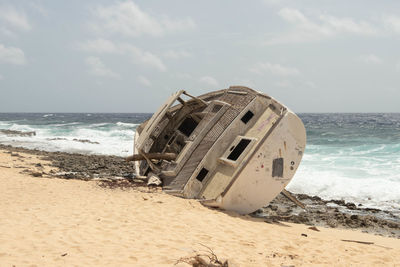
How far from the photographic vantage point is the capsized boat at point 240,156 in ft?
28.7

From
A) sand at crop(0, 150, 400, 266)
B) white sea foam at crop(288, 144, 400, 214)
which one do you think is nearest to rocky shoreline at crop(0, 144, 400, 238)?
sand at crop(0, 150, 400, 266)

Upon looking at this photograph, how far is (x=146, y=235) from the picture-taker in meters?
6.49

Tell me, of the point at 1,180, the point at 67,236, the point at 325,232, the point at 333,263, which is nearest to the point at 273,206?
the point at 325,232

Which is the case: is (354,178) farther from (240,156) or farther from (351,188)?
(240,156)

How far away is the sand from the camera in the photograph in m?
5.45

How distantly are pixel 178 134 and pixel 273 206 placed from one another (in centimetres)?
399

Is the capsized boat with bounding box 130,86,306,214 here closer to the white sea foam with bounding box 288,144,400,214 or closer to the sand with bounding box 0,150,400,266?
the sand with bounding box 0,150,400,266

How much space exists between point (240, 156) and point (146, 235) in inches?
126

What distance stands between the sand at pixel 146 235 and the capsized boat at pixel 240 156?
44cm

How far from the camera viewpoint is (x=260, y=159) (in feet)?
28.9

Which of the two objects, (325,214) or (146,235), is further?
(325,214)

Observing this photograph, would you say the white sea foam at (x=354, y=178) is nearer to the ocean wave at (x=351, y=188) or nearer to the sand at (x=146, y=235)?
the ocean wave at (x=351, y=188)

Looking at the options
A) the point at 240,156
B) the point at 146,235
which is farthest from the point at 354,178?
the point at 146,235

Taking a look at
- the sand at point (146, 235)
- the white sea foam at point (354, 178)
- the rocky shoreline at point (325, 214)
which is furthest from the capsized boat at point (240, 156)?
the white sea foam at point (354, 178)
